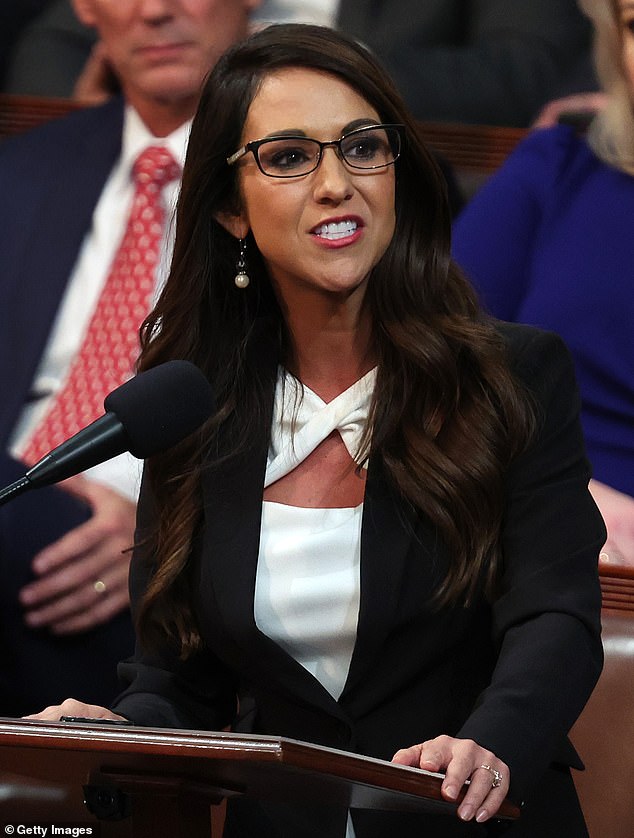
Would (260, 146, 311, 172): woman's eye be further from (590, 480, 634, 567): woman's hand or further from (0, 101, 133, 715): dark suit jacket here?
(0, 101, 133, 715): dark suit jacket

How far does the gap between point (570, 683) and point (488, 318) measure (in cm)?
35

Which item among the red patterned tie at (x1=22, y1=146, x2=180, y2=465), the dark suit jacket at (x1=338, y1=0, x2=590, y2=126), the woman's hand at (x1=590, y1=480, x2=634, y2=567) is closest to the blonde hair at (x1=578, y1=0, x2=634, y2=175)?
the dark suit jacket at (x1=338, y1=0, x2=590, y2=126)

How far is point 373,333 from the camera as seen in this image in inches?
52.1

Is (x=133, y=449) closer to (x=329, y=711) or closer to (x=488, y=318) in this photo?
(x=329, y=711)

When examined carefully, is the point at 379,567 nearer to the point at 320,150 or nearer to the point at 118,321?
the point at 320,150

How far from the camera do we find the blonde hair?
2000mm

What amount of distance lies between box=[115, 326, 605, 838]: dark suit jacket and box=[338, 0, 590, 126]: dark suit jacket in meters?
1.12

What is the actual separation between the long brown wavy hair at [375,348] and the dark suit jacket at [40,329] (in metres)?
0.59

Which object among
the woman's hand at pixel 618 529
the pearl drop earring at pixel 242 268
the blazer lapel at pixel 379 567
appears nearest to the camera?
the blazer lapel at pixel 379 567

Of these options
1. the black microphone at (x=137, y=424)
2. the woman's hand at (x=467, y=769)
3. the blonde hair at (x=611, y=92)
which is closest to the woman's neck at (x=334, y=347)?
the black microphone at (x=137, y=424)

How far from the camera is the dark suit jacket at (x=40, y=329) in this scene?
1.89m

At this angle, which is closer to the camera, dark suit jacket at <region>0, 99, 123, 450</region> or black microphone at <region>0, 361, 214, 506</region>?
black microphone at <region>0, 361, 214, 506</region>

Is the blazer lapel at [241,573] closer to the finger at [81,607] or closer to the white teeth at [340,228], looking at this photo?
the white teeth at [340,228]

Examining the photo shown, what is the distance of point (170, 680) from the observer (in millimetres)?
1274
